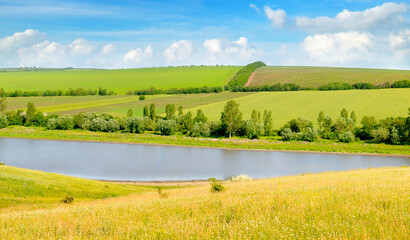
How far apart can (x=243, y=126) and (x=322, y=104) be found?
40692mm

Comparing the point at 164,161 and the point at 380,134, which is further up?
the point at 380,134

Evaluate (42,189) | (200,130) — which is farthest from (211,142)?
(42,189)

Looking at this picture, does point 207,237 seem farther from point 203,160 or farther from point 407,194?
point 203,160

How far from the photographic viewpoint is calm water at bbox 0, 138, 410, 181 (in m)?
53.2

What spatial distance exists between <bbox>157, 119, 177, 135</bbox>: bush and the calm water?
9.01 m

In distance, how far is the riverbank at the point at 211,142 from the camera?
229 ft

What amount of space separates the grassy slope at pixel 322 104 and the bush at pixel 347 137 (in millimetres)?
16610

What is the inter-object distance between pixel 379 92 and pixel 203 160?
285ft

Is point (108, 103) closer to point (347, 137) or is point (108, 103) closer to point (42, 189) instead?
point (347, 137)

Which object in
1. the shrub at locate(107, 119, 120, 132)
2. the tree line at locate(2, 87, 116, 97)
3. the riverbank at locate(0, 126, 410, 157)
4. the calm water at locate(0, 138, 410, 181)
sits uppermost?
the tree line at locate(2, 87, 116, 97)

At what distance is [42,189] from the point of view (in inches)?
1174

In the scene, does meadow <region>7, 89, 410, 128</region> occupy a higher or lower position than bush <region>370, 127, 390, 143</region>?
higher

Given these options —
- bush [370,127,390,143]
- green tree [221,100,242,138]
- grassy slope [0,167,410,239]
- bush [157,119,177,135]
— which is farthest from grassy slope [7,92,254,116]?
grassy slope [0,167,410,239]

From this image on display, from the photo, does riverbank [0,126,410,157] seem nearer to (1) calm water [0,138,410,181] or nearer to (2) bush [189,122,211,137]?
(2) bush [189,122,211,137]
